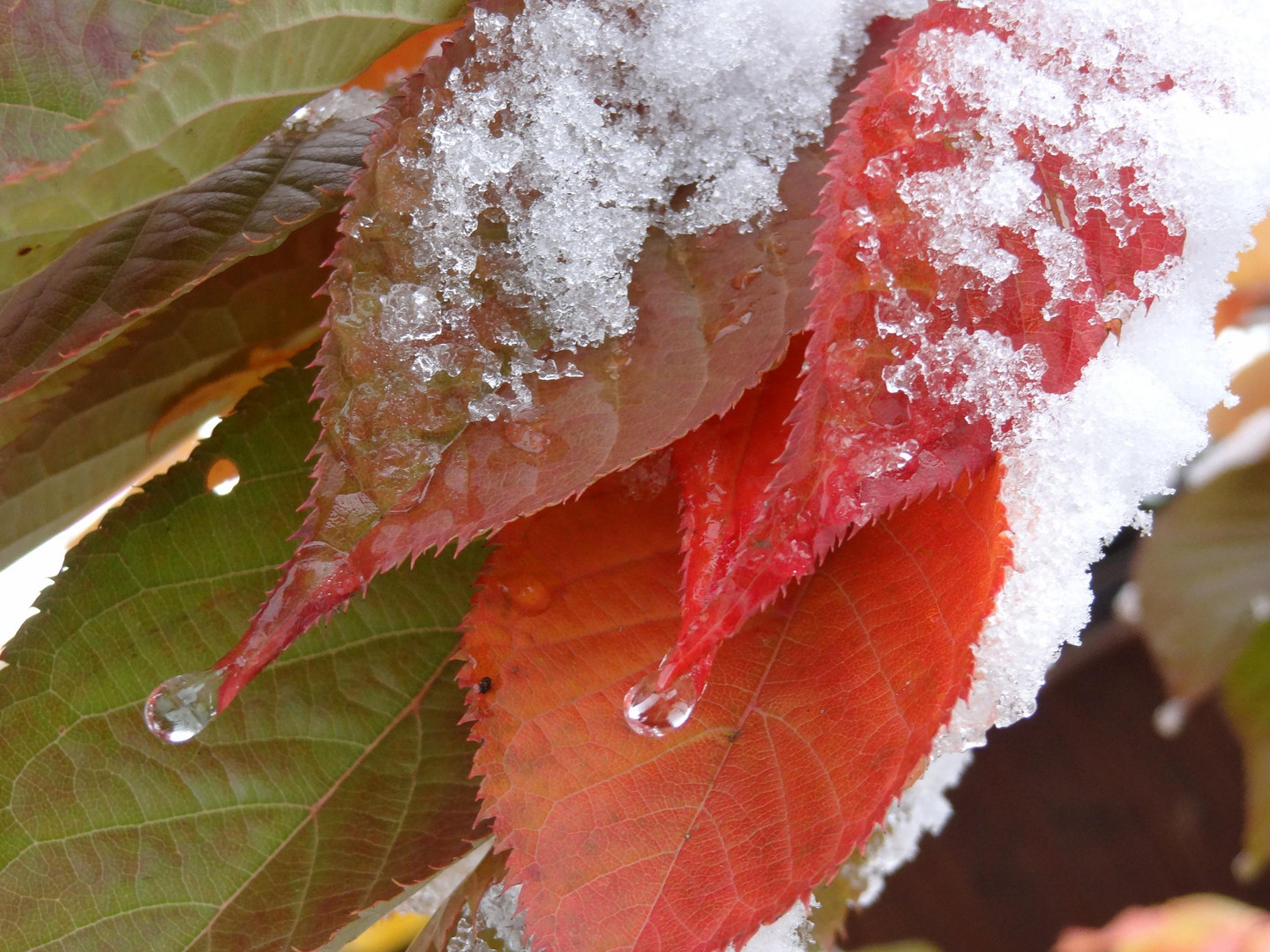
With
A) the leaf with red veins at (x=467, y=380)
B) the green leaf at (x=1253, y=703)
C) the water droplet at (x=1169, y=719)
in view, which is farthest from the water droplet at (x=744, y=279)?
the water droplet at (x=1169, y=719)

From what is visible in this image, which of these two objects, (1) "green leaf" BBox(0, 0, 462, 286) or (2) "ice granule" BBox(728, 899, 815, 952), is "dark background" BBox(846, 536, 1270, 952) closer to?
(2) "ice granule" BBox(728, 899, 815, 952)

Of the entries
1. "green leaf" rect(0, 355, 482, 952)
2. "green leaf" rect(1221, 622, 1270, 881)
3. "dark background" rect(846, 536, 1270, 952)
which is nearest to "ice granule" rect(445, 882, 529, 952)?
"green leaf" rect(0, 355, 482, 952)

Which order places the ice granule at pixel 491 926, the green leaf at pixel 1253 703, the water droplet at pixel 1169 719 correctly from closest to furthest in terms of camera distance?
the ice granule at pixel 491 926 → the green leaf at pixel 1253 703 → the water droplet at pixel 1169 719

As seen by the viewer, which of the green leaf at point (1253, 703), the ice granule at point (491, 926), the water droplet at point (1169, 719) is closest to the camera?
the ice granule at point (491, 926)

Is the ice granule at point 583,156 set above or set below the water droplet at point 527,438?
above

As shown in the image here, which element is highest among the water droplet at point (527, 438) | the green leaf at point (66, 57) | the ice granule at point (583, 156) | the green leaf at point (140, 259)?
the green leaf at point (66, 57)

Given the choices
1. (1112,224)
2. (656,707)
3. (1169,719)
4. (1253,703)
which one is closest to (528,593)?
(656,707)

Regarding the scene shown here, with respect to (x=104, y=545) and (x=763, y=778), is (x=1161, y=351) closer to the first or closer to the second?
(x=763, y=778)

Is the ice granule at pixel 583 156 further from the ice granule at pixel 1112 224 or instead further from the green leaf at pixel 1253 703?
the green leaf at pixel 1253 703
